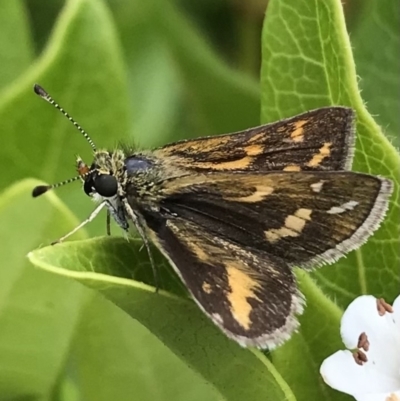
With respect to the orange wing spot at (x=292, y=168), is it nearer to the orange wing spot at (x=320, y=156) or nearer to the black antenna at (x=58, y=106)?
the orange wing spot at (x=320, y=156)

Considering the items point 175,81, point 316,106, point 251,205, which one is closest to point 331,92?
point 316,106

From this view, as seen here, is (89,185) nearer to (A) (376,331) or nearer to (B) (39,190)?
(B) (39,190)

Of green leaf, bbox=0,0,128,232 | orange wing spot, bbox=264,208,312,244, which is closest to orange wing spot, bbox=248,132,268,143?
orange wing spot, bbox=264,208,312,244

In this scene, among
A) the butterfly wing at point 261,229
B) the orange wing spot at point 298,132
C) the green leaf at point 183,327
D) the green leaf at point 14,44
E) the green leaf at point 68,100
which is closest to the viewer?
the green leaf at point 183,327

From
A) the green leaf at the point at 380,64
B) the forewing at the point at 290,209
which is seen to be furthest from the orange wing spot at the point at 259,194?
the green leaf at the point at 380,64

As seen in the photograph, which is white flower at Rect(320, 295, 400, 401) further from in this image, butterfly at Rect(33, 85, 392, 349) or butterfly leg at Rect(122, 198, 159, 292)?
butterfly leg at Rect(122, 198, 159, 292)

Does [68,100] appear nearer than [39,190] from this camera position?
No
